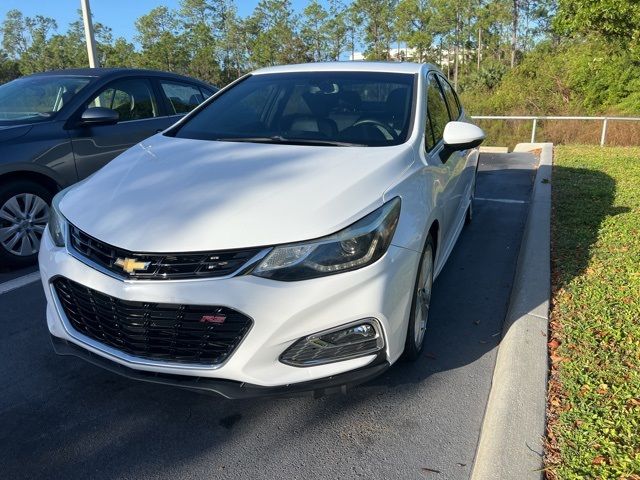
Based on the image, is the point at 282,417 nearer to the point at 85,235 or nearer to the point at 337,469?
the point at 337,469

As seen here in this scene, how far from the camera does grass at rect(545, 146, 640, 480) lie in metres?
2.14

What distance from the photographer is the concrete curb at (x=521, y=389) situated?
6.98 feet

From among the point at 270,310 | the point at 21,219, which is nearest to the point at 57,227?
the point at 270,310

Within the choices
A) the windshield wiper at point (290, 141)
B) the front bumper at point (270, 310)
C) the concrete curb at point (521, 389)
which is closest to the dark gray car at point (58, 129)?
the windshield wiper at point (290, 141)

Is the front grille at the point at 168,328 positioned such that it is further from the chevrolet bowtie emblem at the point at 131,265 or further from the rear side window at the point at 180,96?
the rear side window at the point at 180,96

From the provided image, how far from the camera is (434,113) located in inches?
150

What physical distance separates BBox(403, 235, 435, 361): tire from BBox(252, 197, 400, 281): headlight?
0.47m

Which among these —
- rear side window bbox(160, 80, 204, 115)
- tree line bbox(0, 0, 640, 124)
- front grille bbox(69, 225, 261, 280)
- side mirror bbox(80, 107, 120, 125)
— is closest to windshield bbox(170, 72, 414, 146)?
front grille bbox(69, 225, 261, 280)

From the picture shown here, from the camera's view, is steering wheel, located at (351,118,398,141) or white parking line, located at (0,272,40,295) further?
white parking line, located at (0,272,40,295)

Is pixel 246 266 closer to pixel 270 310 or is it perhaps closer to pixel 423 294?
pixel 270 310

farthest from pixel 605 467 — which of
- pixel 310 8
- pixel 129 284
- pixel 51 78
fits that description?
pixel 310 8

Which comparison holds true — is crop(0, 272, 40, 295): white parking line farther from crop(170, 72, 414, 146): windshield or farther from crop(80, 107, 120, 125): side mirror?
crop(170, 72, 414, 146): windshield

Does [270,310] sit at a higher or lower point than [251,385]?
higher

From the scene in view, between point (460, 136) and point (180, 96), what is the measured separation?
150 inches
